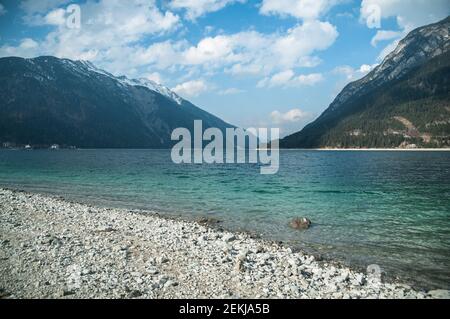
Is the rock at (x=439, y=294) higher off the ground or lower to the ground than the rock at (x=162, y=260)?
lower

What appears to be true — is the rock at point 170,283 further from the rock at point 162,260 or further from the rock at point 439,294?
the rock at point 439,294

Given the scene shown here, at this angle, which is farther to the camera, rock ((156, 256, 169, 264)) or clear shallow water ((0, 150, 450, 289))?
clear shallow water ((0, 150, 450, 289))

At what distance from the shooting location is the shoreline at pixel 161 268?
11594mm

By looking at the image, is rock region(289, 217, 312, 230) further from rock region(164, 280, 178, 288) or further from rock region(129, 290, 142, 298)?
rock region(129, 290, 142, 298)

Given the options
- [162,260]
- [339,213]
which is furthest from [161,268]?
[339,213]

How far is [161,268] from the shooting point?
45.0ft

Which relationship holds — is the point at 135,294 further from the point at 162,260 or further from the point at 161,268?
the point at 162,260

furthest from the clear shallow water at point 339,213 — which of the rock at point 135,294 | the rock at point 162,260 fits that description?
the rock at point 135,294

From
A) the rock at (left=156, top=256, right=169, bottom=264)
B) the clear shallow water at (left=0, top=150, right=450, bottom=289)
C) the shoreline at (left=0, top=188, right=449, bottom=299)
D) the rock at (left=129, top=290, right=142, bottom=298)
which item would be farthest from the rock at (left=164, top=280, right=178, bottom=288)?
the clear shallow water at (left=0, top=150, right=450, bottom=289)

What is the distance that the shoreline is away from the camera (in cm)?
1159

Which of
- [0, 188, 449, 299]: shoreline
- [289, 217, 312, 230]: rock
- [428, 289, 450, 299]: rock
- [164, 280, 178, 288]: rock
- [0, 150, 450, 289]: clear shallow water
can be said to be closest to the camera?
[0, 188, 449, 299]: shoreline

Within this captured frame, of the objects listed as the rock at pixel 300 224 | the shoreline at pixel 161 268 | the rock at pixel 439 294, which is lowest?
the rock at pixel 439 294
